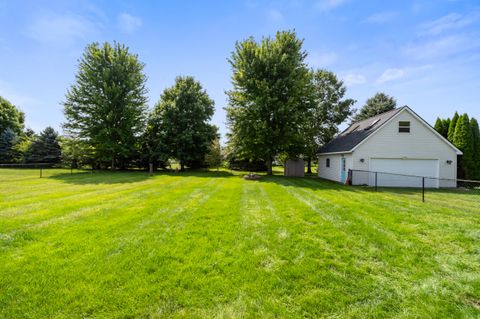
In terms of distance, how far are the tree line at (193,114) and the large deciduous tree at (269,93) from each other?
0.27ft

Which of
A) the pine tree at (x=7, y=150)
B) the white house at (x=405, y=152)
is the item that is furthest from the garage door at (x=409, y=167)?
the pine tree at (x=7, y=150)

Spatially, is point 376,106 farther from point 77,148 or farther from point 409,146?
point 77,148

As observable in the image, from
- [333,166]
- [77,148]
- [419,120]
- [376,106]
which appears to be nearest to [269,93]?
[333,166]

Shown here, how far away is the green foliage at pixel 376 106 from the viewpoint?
30.9 m

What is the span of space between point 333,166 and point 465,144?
28.2 feet

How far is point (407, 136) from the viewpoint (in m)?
14.3

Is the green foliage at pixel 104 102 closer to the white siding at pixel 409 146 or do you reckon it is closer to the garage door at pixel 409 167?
the white siding at pixel 409 146

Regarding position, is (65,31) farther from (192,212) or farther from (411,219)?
(411,219)

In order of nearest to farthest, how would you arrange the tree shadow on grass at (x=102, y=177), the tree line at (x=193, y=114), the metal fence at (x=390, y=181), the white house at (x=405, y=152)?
1. the tree shadow on grass at (x=102, y=177)
2. the metal fence at (x=390, y=181)
3. the white house at (x=405, y=152)
4. the tree line at (x=193, y=114)

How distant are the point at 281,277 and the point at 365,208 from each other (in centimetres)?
519

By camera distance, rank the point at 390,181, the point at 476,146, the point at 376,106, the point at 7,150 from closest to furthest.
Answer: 1. the point at 390,181
2. the point at 476,146
3. the point at 7,150
4. the point at 376,106

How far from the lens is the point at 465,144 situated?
15.3 meters

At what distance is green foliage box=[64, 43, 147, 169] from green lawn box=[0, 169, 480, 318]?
58.7 ft

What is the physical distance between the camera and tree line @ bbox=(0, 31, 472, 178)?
60.6ft
